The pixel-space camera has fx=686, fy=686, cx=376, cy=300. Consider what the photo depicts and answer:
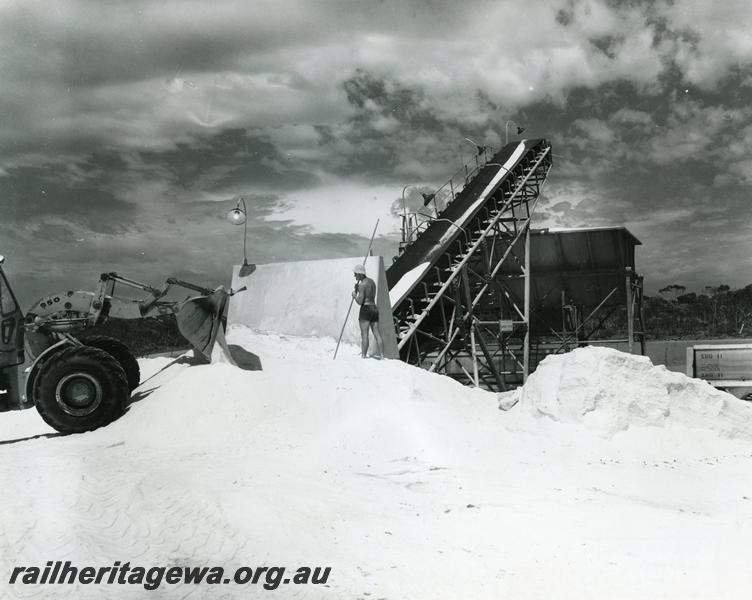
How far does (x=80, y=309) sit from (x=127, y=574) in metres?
6.17

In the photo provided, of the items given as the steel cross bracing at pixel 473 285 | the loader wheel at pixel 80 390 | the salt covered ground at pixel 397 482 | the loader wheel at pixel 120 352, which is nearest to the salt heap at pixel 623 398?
the salt covered ground at pixel 397 482

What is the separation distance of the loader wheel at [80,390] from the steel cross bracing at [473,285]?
6.01 m

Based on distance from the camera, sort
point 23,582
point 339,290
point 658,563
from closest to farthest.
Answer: point 23,582 < point 658,563 < point 339,290

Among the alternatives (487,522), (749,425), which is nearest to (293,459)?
(487,522)

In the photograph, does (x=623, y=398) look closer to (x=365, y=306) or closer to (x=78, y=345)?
(x=365, y=306)

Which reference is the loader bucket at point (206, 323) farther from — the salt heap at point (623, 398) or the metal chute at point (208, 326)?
the salt heap at point (623, 398)

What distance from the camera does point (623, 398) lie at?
9164 mm

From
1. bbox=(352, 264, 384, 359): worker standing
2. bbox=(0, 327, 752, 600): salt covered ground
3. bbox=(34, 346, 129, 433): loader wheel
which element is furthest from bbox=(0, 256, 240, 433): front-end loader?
bbox=(352, 264, 384, 359): worker standing

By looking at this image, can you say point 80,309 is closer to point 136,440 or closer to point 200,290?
point 200,290

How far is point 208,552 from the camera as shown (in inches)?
196

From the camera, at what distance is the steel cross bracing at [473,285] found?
1491 cm

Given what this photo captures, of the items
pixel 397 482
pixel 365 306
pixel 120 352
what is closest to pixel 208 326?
pixel 120 352

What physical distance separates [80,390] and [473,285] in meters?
11.4

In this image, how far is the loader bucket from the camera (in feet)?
33.4
